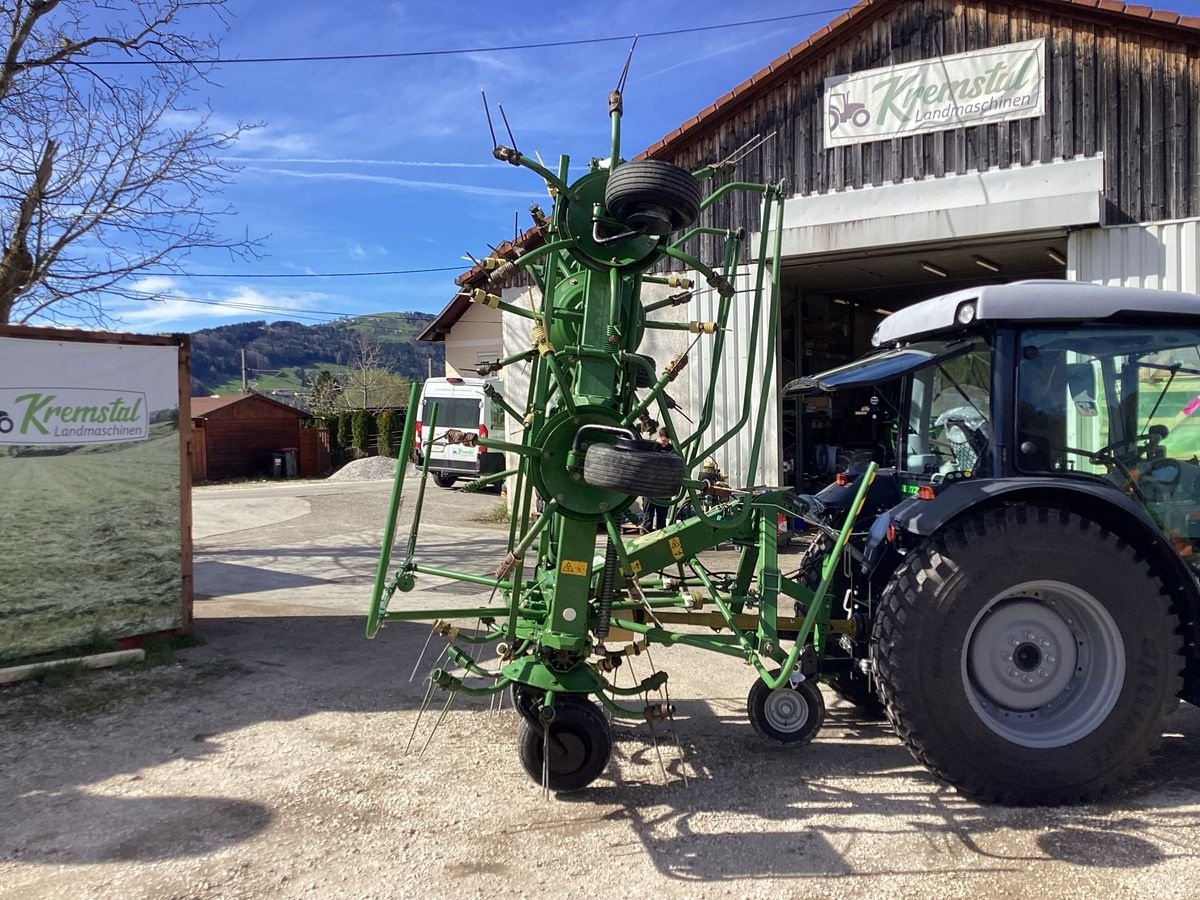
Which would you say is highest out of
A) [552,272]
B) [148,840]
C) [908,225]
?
[908,225]

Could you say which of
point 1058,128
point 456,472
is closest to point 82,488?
point 1058,128

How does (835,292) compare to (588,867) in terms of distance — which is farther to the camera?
(835,292)

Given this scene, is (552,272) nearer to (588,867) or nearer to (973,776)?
(588,867)

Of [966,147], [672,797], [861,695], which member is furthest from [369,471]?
[672,797]

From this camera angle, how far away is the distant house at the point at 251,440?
1093 inches

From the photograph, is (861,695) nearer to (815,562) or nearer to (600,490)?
(815,562)

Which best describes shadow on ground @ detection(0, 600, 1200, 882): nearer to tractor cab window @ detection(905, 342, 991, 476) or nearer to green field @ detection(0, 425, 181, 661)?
green field @ detection(0, 425, 181, 661)

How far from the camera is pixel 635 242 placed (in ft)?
13.2

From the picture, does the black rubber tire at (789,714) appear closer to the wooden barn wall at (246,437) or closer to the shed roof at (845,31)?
the shed roof at (845,31)

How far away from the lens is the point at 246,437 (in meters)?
29.0

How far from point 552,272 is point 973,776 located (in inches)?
112

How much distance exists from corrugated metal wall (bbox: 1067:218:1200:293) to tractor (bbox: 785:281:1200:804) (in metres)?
5.29

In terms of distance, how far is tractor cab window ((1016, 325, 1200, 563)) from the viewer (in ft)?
13.5

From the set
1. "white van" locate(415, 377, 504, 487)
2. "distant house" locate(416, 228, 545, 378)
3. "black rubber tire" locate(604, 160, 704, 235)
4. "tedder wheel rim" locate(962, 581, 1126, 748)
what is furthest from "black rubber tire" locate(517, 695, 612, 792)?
"distant house" locate(416, 228, 545, 378)
